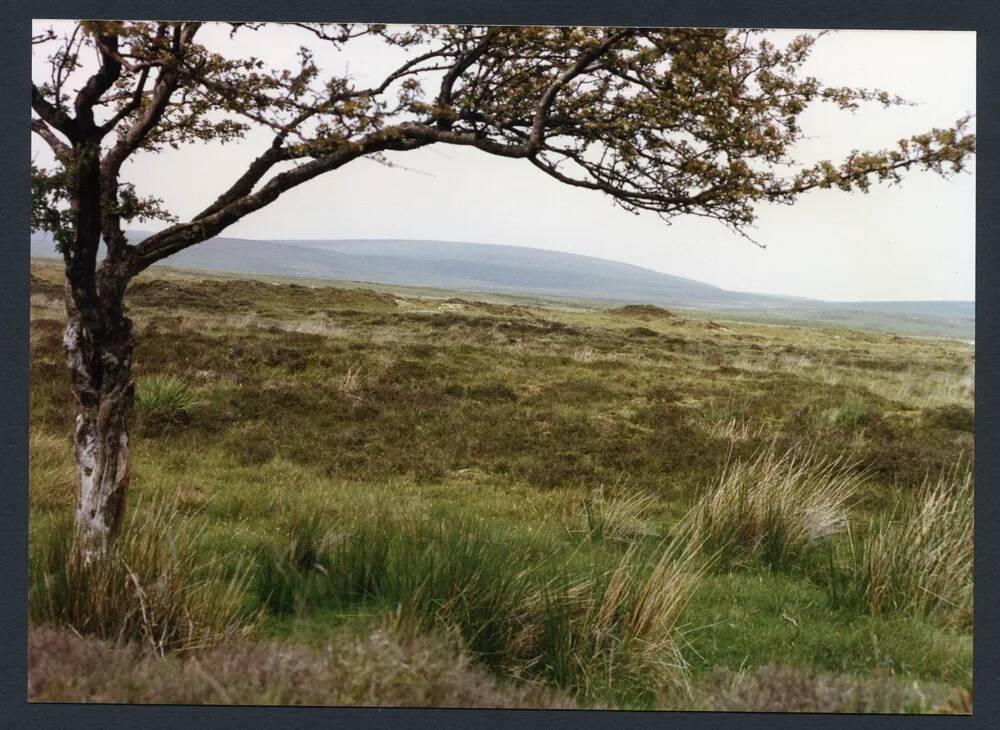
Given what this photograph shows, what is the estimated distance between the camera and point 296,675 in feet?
12.9

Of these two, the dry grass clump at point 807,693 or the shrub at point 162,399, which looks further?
the shrub at point 162,399

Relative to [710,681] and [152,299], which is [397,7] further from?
[710,681]

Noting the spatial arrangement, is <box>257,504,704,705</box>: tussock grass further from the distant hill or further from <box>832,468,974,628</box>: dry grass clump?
the distant hill

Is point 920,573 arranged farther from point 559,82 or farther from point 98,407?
point 98,407

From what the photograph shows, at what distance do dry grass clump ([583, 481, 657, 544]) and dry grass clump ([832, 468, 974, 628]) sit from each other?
4.18 ft

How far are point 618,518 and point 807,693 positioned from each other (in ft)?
5.22

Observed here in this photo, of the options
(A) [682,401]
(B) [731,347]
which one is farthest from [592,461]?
(B) [731,347]

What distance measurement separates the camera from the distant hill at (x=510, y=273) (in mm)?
5301

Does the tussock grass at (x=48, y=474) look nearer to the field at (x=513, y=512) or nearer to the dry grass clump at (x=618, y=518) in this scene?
the field at (x=513, y=512)

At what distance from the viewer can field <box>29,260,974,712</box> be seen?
401 cm

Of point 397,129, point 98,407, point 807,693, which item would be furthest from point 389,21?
point 807,693

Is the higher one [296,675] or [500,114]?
[500,114]

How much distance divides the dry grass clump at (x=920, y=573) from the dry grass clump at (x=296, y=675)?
6.55ft

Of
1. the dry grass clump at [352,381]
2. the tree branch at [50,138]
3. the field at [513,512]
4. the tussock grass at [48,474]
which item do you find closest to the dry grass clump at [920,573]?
the field at [513,512]
